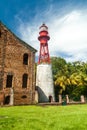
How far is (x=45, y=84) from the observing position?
33250 millimetres

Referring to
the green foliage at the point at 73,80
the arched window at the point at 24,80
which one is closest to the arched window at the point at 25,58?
the arched window at the point at 24,80

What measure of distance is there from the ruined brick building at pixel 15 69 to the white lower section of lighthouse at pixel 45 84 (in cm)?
601

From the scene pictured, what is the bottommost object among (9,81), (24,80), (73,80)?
(9,81)

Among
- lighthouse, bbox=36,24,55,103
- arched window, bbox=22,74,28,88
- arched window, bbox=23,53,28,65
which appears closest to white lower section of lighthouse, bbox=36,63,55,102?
lighthouse, bbox=36,24,55,103

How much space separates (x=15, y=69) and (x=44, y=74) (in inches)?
345

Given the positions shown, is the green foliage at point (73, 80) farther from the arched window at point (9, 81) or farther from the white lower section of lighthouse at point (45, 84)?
the arched window at point (9, 81)

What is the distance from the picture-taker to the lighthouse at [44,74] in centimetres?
3269

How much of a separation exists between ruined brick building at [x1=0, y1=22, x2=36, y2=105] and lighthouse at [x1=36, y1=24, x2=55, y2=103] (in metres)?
6.13

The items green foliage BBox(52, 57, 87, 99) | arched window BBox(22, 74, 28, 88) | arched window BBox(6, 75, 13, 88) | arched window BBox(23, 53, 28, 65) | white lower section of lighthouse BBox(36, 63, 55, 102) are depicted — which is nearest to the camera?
arched window BBox(6, 75, 13, 88)

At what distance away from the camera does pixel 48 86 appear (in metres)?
33.1

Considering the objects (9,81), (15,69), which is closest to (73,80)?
(15,69)

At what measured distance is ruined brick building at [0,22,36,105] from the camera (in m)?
25.2

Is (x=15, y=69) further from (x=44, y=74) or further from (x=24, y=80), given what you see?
(x=44, y=74)

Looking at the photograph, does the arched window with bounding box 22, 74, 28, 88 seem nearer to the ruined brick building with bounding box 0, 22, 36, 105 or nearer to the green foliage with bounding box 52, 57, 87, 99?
the ruined brick building with bounding box 0, 22, 36, 105
